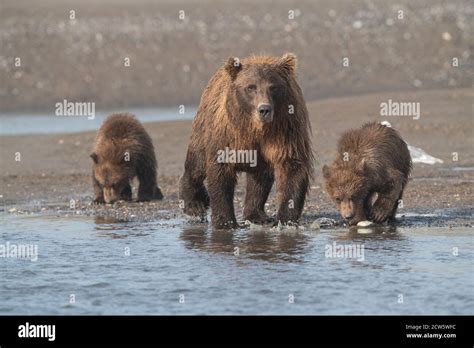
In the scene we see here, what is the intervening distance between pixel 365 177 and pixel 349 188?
22 cm

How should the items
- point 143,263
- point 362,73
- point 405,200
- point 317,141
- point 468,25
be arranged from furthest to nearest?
1. point 468,25
2. point 362,73
3. point 317,141
4. point 405,200
5. point 143,263

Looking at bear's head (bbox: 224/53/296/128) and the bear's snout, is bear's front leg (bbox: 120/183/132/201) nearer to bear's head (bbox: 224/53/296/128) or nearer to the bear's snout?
bear's head (bbox: 224/53/296/128)

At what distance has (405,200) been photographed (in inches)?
553

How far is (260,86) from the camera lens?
36.4 feet

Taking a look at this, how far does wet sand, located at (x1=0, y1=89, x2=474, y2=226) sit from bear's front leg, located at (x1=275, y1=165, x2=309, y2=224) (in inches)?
31.8
